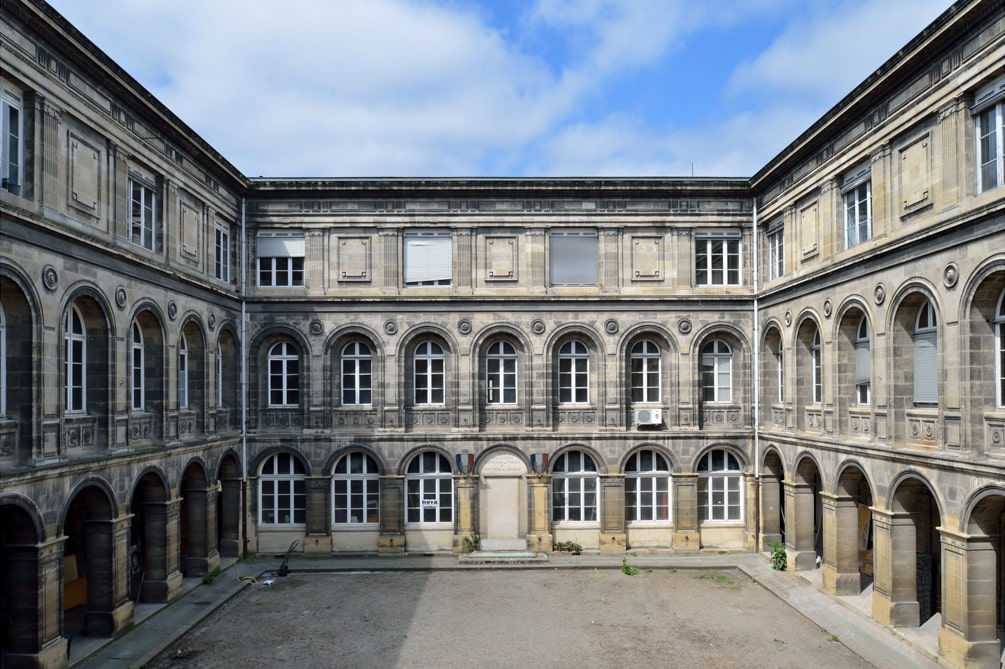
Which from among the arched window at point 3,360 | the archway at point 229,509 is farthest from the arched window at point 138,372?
the archway at point 229,509

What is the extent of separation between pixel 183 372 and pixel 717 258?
16.7 metres

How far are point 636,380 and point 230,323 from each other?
13.0 meters

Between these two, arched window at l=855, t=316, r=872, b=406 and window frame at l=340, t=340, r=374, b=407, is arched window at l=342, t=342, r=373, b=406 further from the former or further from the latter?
arched window at l=855, t=316, r=872, b=406

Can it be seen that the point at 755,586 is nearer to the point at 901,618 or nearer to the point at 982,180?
the point at 901,618

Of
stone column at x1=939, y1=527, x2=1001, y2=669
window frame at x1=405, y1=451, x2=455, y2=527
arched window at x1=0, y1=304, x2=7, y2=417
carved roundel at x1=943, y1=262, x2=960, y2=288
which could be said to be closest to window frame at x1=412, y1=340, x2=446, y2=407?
window frame at x1=405, y1=451, x2=455, y2=527

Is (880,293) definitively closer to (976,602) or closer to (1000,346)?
(1000,346)

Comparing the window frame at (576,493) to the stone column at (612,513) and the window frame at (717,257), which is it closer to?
the stone column at (612,513)

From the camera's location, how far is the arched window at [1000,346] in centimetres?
1375

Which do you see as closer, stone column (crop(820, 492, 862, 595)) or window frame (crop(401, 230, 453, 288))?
stone column (crop(820, 492, 862, 595))

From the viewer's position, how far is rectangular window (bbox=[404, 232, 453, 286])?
81.1ft

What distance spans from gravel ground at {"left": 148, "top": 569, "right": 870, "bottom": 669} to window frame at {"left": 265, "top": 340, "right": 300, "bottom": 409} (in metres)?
5.63

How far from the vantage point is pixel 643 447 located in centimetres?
2434

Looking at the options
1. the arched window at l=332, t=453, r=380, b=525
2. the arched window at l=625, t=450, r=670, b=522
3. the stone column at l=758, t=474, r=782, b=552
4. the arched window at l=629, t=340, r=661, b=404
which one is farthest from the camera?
the arched window at l=629, t=340, r=661, b=404

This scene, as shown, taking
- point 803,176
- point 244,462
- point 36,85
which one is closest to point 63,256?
point 36,85
